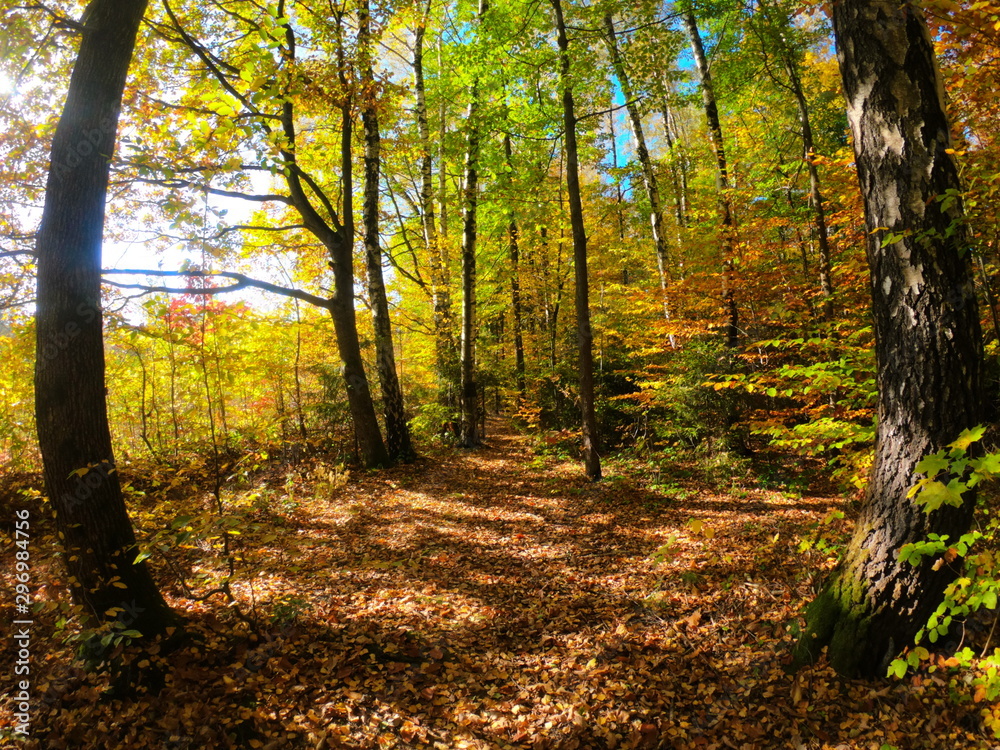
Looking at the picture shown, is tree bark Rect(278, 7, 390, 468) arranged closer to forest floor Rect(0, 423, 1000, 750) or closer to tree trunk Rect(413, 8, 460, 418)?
forest floor Rect(0, 423, 1000, 750)

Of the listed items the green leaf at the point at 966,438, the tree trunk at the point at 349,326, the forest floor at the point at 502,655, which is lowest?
the forest floor at the point at 502,655

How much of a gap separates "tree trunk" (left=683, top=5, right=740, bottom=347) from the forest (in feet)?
0.21

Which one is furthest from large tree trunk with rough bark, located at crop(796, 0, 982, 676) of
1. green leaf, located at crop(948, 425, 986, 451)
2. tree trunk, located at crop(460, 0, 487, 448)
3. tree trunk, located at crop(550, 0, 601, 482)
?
tree trunk, located at crop(460, 0, 487, 448)

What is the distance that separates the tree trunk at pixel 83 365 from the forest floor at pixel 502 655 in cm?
59

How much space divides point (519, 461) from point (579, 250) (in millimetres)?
4601

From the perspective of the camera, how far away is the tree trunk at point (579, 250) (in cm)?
733

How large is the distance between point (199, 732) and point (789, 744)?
3403mm

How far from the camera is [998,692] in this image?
1.92 metres

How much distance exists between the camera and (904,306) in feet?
8.59

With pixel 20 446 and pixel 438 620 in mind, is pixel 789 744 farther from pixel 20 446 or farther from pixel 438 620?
pixel 20 446

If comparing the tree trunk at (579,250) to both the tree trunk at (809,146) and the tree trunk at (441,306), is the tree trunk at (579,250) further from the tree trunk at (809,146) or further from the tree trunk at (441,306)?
the tree trunk at (441,306)

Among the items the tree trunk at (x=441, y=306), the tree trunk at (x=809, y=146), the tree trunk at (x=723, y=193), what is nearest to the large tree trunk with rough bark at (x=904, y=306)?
the tree trunk at (x=723, y=193)

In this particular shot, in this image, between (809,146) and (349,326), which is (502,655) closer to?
(349,326)

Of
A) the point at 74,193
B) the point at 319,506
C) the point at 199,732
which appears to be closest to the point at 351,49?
the point at 74,193
